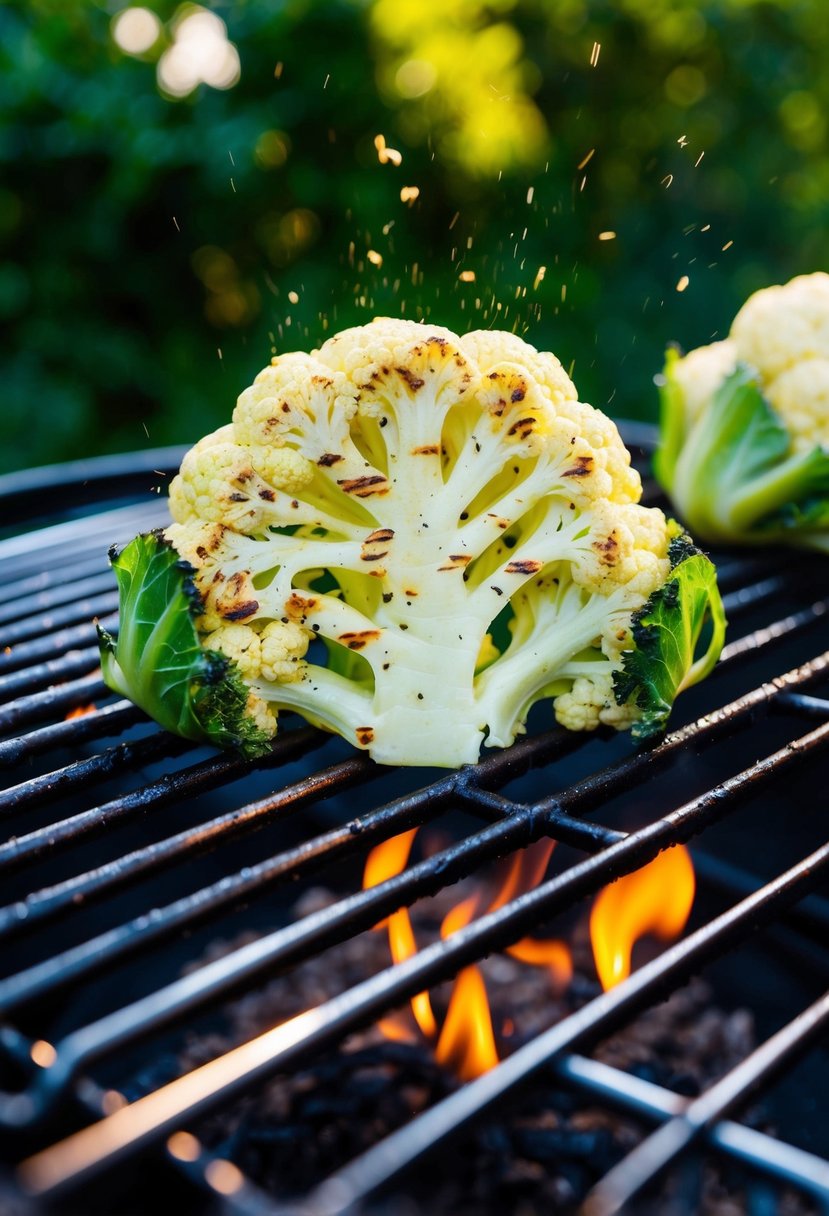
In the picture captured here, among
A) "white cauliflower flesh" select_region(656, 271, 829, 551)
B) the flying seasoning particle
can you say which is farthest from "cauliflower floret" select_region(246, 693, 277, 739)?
the flying seasoning particle

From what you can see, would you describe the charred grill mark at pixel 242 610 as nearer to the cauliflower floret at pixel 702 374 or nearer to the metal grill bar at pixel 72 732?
the metal grill bar at pixel 72 732

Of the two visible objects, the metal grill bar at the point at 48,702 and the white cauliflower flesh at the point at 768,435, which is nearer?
the metal grill bar at the point at 48,702

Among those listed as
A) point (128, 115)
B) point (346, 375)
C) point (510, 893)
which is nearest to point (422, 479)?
point (346, 375)

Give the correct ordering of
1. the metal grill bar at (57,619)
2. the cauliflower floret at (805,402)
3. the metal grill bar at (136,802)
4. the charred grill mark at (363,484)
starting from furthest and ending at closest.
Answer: the cauliflower floret at (805,402) → the metal grill bar at (57,619) → the charred grill mark at (363,484) → the metal grill bar at (136,802)

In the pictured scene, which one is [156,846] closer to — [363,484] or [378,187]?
[363,484]

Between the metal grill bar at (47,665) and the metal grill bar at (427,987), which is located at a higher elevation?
the metal grill bar at (47,665)

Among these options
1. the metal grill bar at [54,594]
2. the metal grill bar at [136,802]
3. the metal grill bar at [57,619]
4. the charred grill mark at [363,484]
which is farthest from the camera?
the metal grill bar at [54,594]

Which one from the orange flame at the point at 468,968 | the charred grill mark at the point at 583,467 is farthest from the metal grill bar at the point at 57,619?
the charred grill mark at the point at 583,467

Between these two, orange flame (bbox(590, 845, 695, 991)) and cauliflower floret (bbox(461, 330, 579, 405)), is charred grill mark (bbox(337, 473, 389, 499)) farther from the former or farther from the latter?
orange flame (bbox(590, 845, 695, 991))

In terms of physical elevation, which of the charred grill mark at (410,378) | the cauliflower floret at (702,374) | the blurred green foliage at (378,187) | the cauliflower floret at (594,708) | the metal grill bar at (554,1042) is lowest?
the metal grill bar at (554,1042)
